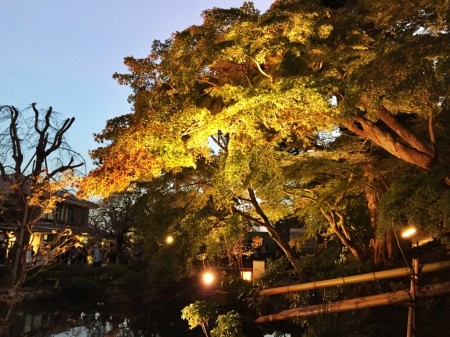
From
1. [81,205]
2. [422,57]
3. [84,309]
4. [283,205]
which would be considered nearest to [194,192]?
[283,205]

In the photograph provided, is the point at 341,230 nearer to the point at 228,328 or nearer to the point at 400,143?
the point at 228,328

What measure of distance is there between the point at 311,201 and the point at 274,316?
13.7 feet

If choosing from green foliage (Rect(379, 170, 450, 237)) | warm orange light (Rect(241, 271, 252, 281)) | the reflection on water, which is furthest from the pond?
green foliage (Rect(379, 170, 450, 237))

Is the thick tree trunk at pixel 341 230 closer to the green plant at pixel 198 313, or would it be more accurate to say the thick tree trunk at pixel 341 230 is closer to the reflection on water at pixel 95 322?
the green plant at pixel 198 313

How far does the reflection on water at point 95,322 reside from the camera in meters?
13.5

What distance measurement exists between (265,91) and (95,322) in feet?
41.5

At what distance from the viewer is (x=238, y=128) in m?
7.24

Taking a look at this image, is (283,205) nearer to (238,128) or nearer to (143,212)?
(143,212)

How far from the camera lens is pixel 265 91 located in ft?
22.0

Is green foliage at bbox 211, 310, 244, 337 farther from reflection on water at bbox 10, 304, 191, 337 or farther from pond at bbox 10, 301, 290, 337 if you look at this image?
reflection on water at bbox 10, 304, 191, 337

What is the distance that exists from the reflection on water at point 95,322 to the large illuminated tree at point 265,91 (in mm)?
8038

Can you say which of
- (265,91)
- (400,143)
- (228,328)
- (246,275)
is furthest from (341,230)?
(265,91)

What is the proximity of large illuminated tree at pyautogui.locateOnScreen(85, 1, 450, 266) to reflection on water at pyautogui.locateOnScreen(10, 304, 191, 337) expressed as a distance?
26.4ft

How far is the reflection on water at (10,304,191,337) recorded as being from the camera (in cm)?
1351
